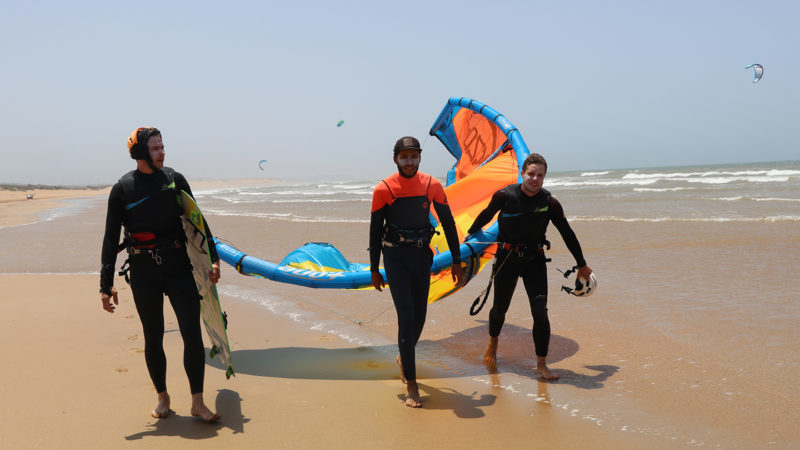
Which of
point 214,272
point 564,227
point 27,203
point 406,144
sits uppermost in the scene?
point 406,144

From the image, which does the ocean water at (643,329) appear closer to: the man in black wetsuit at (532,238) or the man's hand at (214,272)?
the man in black wetsuit at (532,238)

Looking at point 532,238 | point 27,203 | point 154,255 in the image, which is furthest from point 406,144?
point 27,203

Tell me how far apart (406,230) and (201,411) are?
167 cm

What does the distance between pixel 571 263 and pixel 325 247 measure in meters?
4.14

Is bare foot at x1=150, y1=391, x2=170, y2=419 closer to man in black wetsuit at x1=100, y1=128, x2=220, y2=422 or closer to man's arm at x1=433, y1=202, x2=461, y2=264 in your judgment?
man in black wetsuit at x1=100, y1=128, x2=220, y2=422

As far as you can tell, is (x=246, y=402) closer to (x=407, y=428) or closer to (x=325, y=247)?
(x=407, y=428)

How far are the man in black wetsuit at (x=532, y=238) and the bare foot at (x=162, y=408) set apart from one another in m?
2.43

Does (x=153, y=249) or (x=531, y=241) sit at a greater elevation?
(x=153, y=249)

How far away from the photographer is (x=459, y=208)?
21.4 ft

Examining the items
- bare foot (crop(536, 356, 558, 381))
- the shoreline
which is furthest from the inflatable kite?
the shoreline

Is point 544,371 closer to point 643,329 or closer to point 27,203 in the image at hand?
point 643,329

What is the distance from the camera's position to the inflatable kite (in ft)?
15.4

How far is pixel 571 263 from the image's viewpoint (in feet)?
29.0

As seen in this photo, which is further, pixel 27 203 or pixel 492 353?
pixel 27 203
